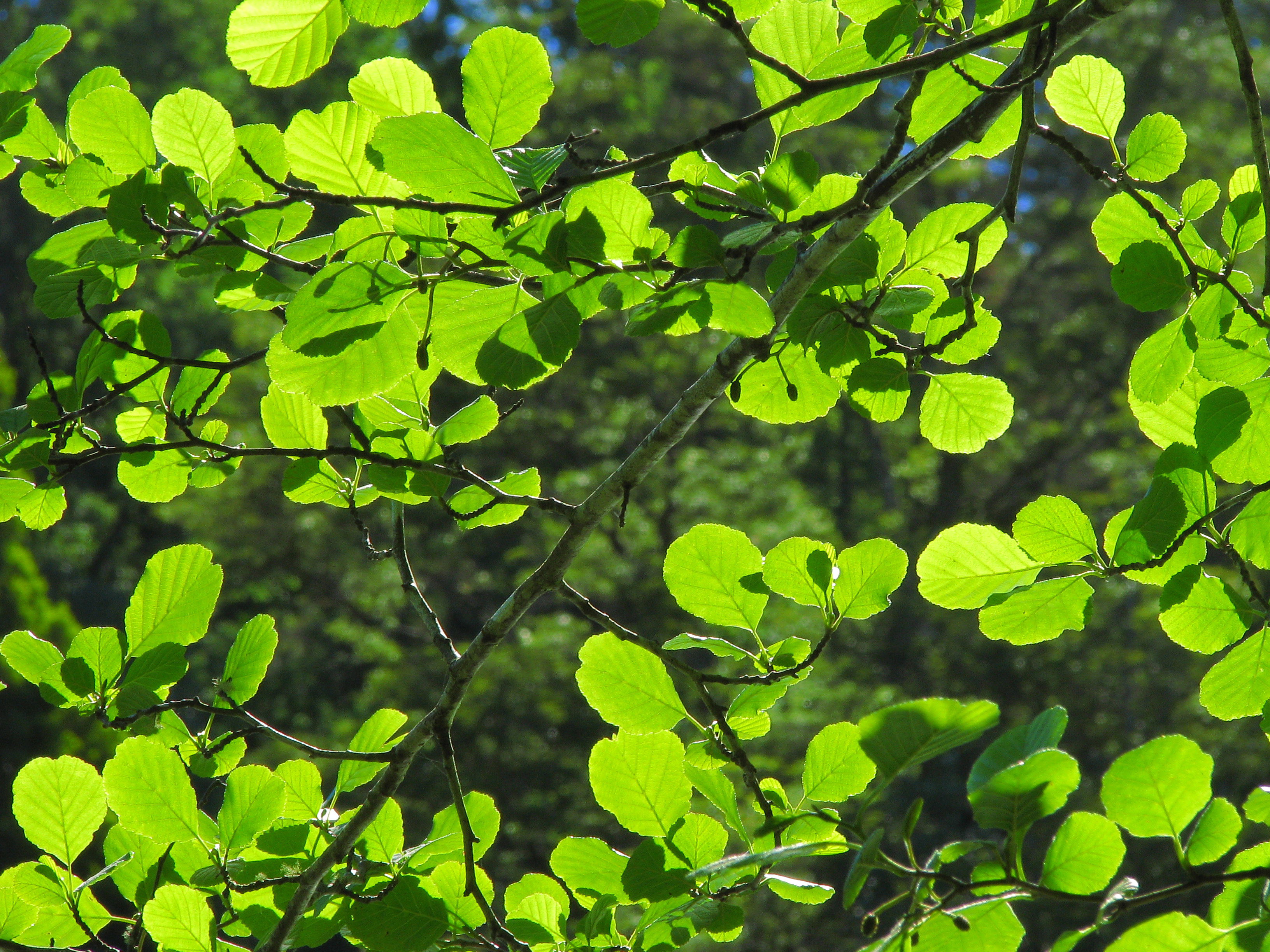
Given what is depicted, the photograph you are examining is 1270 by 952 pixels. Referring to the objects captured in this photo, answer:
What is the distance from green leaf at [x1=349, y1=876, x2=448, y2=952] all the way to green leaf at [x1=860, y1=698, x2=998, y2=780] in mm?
533

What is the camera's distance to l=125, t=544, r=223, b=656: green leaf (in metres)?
0.91

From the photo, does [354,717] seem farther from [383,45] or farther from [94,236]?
[383,45]

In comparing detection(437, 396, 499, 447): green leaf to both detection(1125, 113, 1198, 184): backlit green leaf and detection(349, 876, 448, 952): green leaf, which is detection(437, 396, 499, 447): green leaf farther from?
detection(1125, 113, 1198, 184): backlit green leaf

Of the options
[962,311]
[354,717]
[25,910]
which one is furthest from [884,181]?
[354,717]

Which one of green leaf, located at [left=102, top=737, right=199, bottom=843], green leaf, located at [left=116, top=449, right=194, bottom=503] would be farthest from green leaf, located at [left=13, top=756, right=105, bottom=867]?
green leaf, located at [left=116, top=449, right=194, bottom=503]

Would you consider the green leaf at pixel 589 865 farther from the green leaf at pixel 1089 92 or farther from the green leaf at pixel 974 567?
the green leaf at pixel 1089 92

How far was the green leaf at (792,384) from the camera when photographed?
37.0 inches

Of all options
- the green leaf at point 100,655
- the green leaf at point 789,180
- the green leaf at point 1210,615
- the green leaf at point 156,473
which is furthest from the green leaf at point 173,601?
the green leaf at point 1210,615

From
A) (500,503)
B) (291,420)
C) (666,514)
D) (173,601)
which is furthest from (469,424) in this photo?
(666,514)

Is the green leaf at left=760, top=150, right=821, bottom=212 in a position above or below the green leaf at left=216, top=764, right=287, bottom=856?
above

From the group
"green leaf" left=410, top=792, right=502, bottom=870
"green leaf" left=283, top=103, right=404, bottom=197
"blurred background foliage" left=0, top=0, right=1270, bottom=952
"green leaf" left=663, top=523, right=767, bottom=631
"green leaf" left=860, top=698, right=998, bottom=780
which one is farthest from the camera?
"blurred background foliage" left=0, top=0, right=1270, bottom=952

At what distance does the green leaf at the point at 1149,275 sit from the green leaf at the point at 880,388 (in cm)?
19

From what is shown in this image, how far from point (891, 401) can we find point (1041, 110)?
1224 cm

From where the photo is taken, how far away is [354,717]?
27.3 feet
